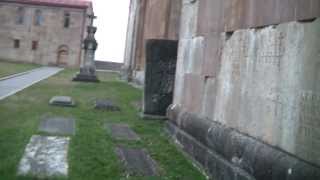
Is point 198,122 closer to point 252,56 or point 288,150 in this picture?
point 252,56

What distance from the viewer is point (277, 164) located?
424 cm

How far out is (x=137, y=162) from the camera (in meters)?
6.36

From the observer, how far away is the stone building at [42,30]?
5381cm

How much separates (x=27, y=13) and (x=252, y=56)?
5163 centimetres

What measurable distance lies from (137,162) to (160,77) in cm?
394

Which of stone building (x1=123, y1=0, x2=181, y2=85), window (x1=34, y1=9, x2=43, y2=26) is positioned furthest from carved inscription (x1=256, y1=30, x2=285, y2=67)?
window (x1=34, y1=9, x2=43, y2=26)

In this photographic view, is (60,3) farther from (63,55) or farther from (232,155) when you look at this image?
(232,155)

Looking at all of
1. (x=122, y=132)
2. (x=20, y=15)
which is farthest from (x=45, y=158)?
(x=20, y=15)

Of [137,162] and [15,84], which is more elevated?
[15,84]


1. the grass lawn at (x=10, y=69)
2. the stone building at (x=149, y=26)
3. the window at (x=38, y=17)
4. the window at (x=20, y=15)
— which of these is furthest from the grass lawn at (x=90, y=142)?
the window at (x=20, y=15)

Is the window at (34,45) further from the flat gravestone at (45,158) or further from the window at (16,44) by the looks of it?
the flat gravestone at (45,158)

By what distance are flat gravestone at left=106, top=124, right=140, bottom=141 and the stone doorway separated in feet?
149

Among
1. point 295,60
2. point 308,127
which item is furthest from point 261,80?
point 308,127

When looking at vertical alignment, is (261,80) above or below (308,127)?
above
